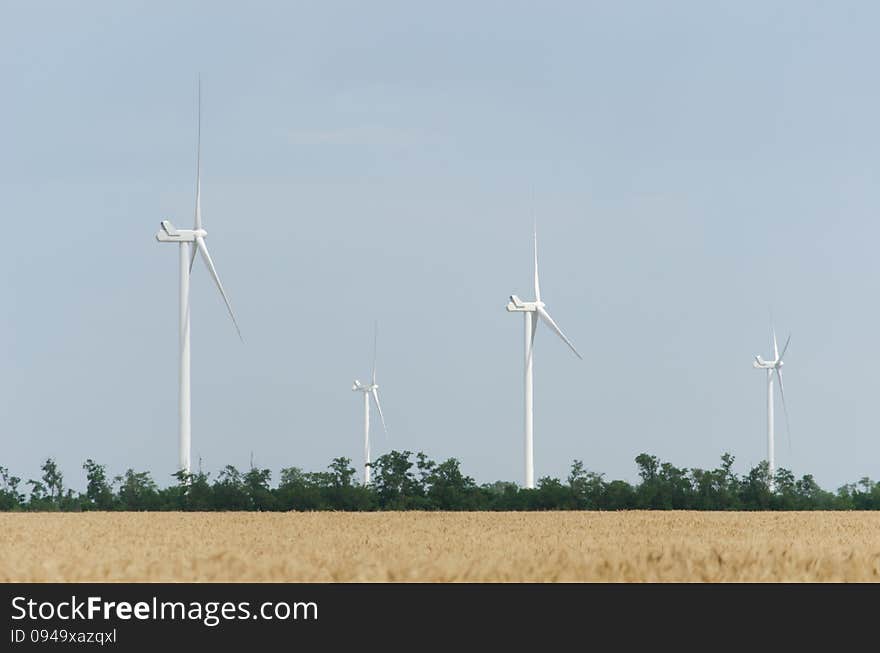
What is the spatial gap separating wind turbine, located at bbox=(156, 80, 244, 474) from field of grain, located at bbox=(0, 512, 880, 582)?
52.3 feet

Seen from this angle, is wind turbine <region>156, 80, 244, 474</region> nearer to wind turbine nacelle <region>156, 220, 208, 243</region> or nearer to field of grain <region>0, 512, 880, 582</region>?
wind turbine nacelle <region>156, 220, 208, 243</region>

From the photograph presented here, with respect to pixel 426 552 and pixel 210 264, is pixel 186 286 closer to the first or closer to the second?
pixel 210 264

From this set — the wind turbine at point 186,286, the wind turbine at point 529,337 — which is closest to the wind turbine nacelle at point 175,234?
the wind turbine at point 186,286

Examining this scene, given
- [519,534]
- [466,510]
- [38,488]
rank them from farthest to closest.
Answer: [38,488] → [466,510] → [519,534]

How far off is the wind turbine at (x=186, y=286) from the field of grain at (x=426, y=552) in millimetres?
15932

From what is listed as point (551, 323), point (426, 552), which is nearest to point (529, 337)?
point (551, 323)

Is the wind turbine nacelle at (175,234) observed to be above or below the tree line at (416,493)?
above

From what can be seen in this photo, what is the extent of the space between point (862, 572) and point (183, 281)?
122 feet

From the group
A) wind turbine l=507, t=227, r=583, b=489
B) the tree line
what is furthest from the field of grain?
wind turbine l=507, t=227, r=583, b=489

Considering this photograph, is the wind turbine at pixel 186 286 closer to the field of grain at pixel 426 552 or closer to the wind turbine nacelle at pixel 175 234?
the wind turbine nacelle at pixel 175 234

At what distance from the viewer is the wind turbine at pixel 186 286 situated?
4759 cm
